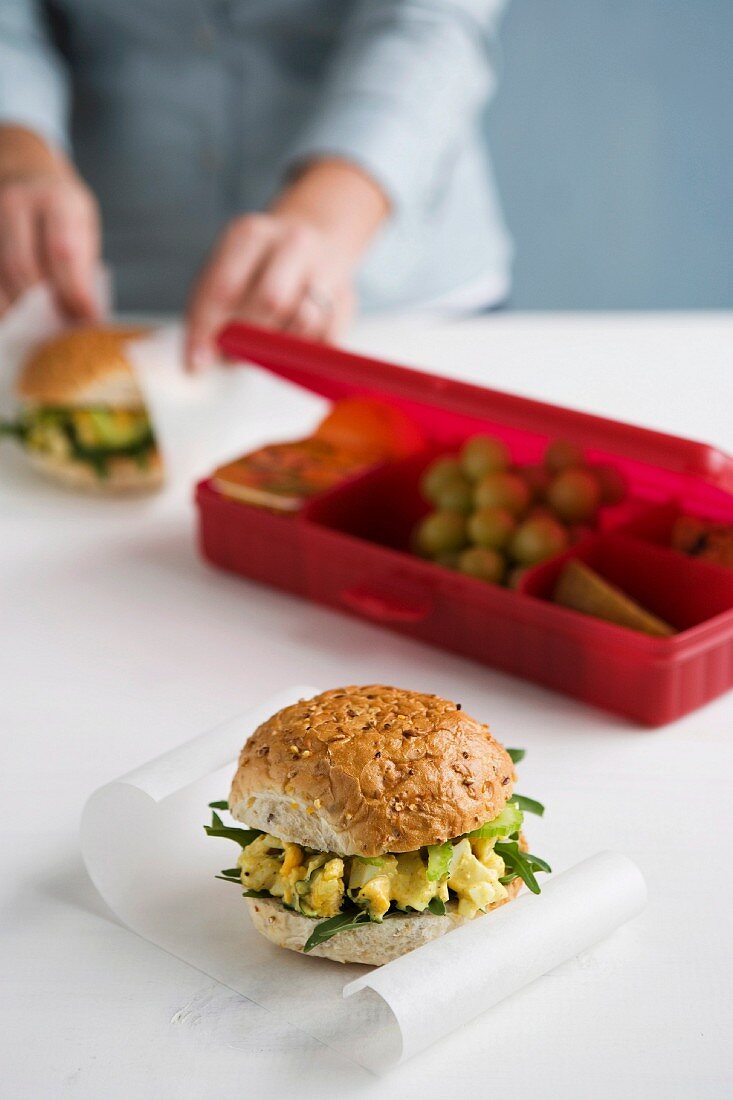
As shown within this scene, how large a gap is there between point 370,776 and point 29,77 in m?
1.70

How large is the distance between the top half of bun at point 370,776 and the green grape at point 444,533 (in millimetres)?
512

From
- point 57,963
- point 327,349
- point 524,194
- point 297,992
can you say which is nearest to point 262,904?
point 297,992

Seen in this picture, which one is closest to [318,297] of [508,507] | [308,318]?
[308,318]

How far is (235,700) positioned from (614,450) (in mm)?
472

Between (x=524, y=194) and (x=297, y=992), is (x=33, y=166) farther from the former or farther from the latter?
(x=524, y=194)

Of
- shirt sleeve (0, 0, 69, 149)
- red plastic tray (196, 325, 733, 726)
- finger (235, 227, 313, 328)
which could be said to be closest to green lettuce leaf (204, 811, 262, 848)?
red plastic tray (196, 325, 733, 726)

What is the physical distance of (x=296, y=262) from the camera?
1.97 meters

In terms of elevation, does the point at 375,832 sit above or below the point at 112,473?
above

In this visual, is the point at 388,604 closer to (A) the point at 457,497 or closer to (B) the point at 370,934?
(A) the point at 457,497

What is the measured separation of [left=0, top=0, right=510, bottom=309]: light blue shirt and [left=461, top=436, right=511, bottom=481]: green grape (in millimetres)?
789

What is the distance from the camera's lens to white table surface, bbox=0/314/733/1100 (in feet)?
2.95

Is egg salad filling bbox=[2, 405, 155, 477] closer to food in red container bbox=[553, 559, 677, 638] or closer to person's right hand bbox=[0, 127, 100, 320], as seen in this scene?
person's right hand bbox=[0, 127, 100, 320]

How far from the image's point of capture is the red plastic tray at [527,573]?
4.34 feet

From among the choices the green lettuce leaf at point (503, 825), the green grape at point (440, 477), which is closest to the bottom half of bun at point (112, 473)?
the green grape at point (440, 477)
